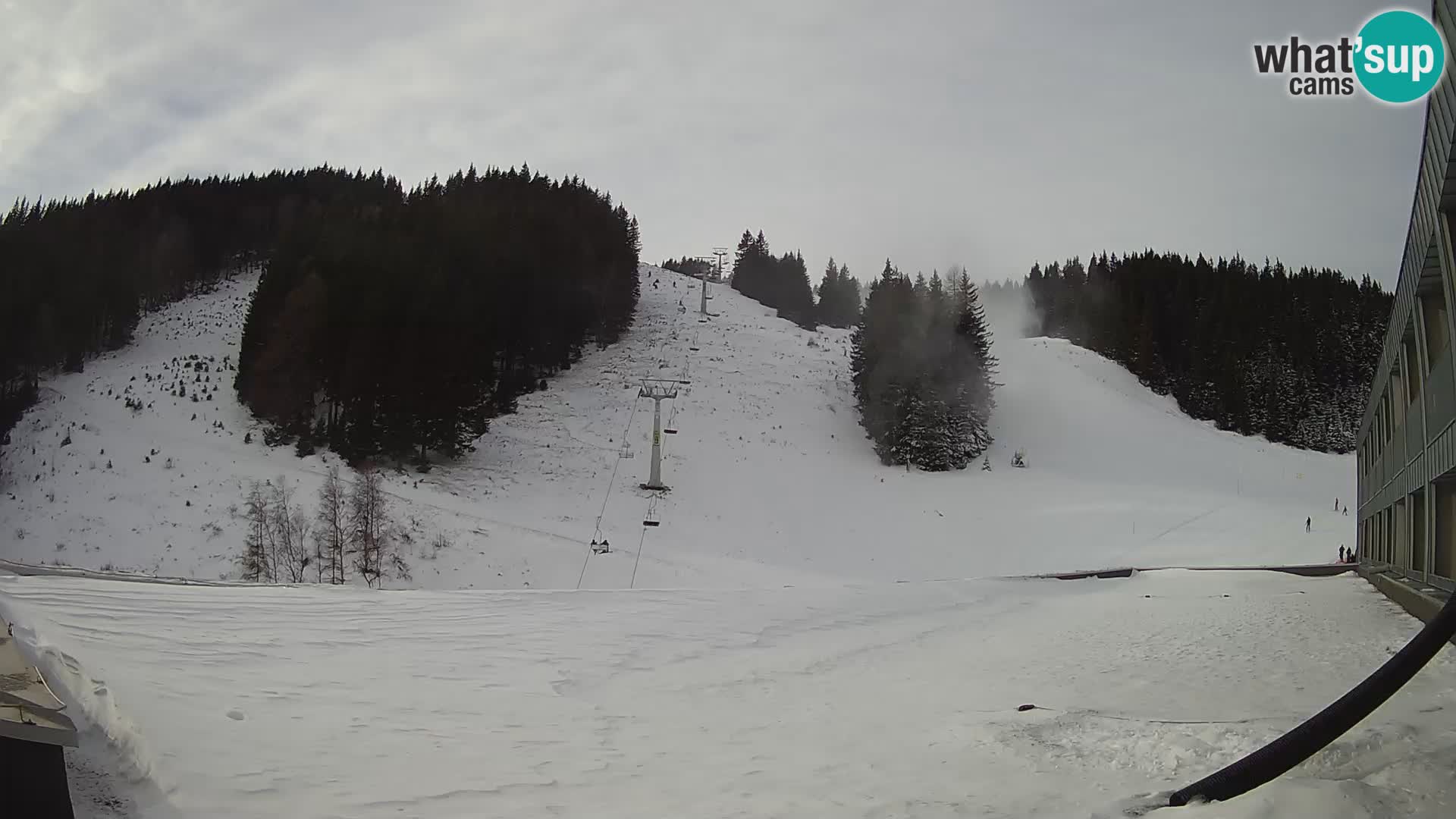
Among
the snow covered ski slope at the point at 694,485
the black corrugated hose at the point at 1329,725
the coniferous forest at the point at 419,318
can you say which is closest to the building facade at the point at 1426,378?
the black corrugated hose at the point at 1329,725

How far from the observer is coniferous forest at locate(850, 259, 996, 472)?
144ft

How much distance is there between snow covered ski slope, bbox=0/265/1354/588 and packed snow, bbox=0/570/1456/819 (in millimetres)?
14581

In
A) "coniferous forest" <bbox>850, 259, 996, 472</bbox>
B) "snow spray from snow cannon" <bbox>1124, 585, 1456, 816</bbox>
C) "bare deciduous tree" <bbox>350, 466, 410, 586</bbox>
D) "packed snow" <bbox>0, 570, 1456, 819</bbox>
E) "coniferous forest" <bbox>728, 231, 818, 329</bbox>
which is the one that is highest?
"coniferous forest" <bbox>728, 231, 818, 329</bbox>

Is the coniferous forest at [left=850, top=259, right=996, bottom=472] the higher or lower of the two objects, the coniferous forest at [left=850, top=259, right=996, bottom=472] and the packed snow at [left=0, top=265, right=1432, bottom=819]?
the higher

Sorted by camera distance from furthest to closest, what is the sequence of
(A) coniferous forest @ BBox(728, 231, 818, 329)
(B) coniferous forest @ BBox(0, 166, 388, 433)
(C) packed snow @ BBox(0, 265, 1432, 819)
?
1. (A) coniferous forest @ BBox(728, 231, 818, 329)
2. (B) coniferous forest @ BBox(0, 166, 388, 433)
3. (C) packed snow @ BBox(0, 265, 1432, 819)

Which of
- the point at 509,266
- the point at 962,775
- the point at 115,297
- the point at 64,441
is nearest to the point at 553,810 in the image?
the point at 962,775

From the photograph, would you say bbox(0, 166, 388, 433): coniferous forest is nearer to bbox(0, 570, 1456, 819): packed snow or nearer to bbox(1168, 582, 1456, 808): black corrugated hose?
bbox(0, 570, 1456, 819): packed snow

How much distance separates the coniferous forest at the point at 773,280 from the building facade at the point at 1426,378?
75079 mm

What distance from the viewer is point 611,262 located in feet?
201

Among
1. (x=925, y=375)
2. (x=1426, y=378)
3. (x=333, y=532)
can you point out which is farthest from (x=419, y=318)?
(x=1426, y=378)

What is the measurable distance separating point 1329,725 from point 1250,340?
6940 centimetres

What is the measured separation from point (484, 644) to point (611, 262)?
5456cm

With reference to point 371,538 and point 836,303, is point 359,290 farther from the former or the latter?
point 836,303

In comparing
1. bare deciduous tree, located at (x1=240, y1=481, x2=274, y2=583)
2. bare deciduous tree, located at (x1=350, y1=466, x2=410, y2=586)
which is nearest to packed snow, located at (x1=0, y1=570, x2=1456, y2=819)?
bare deciduous tree, located at (x1=240, y1=481, x2=274, y2=583)
